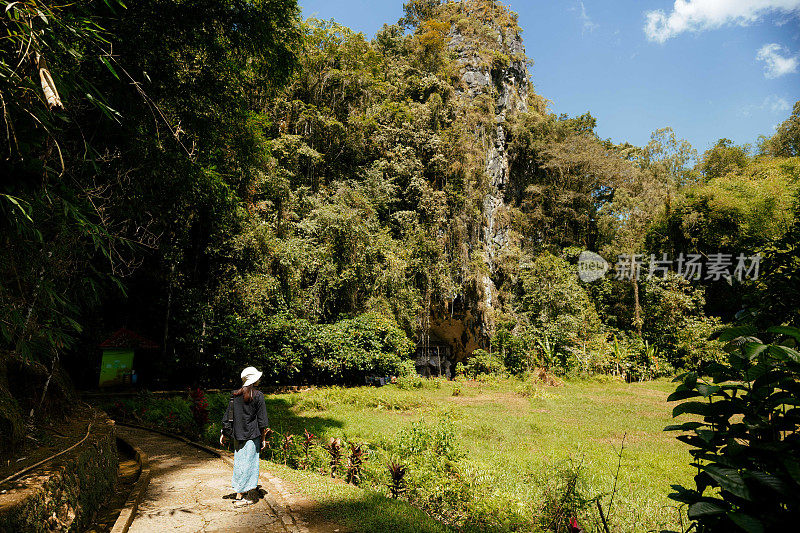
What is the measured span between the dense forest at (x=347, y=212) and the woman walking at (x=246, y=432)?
200 centimetres

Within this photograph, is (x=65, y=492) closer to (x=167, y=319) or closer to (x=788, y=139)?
(x=167, y=319)

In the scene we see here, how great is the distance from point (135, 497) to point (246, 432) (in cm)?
129

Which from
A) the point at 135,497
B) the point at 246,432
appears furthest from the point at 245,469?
the point at 135,497

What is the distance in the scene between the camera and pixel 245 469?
4516 millimetres

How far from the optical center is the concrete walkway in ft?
12.6

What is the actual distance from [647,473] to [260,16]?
→ 36.3ft

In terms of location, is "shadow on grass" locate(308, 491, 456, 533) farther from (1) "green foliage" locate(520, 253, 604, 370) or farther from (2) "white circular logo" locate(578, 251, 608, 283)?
(2) "white circular logo" locate(578, 251, 608, 283)

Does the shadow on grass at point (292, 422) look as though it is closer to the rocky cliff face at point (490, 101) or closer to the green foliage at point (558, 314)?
the rocky cliff face at point (490, 101)

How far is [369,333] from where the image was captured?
1644cm

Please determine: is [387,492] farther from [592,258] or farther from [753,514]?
[592,258]

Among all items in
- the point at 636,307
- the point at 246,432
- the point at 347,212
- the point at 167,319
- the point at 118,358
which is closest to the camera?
the point at 246,432

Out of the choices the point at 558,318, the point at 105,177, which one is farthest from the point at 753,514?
the point at 558,318

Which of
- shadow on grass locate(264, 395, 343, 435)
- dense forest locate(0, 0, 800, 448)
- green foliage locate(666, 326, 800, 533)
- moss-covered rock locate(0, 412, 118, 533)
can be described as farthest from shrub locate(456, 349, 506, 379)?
green foliage locate(666, 326, 800, 533)

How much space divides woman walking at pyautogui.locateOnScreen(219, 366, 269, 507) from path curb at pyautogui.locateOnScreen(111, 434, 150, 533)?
3.10ft
